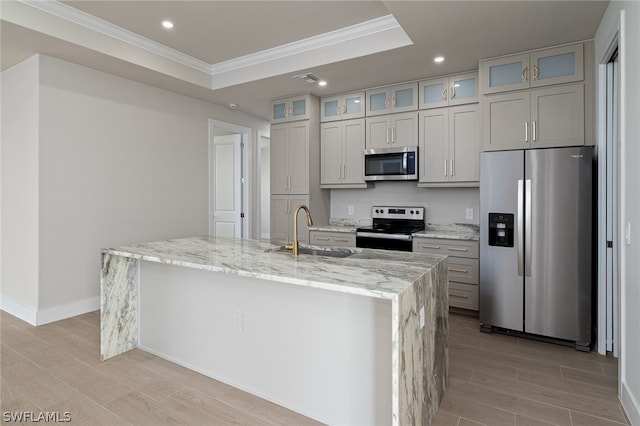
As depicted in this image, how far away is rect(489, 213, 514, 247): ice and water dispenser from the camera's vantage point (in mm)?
3172

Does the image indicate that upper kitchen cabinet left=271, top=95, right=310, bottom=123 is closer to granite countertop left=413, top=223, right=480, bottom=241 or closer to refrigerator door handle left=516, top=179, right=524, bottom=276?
granite countertop left=413, top=223, right=480, bottom=241

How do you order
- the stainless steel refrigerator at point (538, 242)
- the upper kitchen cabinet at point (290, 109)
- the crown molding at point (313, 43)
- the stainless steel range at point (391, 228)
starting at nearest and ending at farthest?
the stainless steel refrigerator at point (538, 242) → the crown molding at point (313, 43) → the stainless steel range at point (391, 228) → the upper kitchen cabinet at point (290, 109)

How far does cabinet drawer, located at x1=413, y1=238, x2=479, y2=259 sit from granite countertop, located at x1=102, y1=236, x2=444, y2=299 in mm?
1583

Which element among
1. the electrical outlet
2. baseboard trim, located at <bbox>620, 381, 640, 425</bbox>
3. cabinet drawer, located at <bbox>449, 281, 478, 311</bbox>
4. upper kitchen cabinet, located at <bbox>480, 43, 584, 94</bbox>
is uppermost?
upper kitchen cabinet, located at <bbox>480, 43, 584, 94</bbox>

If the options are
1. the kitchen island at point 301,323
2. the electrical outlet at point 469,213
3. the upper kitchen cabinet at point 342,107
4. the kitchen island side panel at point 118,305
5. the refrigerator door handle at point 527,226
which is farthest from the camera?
the upper kitchen cabinet at point 342,107

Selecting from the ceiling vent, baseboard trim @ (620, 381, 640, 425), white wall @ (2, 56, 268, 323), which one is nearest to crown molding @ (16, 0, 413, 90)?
the ceiling vent

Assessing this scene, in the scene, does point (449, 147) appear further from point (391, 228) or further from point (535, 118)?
point (391, 228)

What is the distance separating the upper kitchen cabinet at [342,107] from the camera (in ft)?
14.8

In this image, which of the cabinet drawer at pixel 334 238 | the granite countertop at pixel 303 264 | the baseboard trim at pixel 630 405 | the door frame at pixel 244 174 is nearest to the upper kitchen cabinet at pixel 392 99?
the cabinet drawer at pixel 334 238

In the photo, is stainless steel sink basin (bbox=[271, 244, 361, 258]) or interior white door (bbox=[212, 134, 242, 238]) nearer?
stainless steel sink basin (bbox=[271, 244, 361, 258])

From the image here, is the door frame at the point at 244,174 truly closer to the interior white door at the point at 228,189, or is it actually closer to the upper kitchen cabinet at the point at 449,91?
the interior white door at the point at 228,189

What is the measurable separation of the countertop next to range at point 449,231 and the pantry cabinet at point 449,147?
556mm

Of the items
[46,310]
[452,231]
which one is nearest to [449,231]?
[452,231]

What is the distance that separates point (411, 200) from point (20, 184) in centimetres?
441
